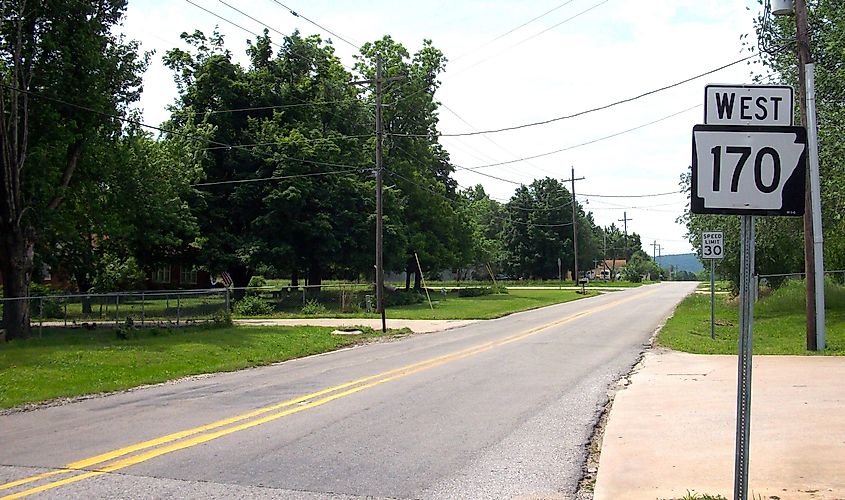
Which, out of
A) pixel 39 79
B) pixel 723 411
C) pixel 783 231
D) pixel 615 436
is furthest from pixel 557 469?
pixel 783 231

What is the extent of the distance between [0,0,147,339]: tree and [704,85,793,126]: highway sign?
70.7ft

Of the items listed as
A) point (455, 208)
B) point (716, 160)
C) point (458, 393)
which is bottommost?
point (458, 393)

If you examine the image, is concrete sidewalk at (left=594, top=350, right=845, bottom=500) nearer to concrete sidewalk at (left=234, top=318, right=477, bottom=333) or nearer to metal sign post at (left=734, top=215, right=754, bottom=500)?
metal sign post at (left=734, top=215, right=754, bottom=500)

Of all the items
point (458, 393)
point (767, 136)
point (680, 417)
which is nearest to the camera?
point (767, 136)

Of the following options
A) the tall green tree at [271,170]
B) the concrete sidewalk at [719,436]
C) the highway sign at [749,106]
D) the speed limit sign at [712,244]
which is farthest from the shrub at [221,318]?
the highway sign at [749,106]

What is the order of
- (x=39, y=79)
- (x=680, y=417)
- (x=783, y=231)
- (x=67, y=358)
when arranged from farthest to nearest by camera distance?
(x=783, y=231)
(x=39, y=79)
(x=67, y=358)
(x=680, y=417)

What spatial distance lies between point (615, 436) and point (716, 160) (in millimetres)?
4813

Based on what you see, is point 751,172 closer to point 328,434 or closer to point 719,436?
point 719,436

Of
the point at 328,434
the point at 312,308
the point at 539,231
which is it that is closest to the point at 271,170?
the point at 312,308

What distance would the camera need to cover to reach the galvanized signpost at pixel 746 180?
4703 mm

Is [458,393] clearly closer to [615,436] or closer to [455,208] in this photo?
[615,436]

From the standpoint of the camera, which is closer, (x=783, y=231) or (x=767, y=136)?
(x=767, y=136)

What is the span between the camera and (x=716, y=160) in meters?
4.81

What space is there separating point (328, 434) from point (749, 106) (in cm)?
607
